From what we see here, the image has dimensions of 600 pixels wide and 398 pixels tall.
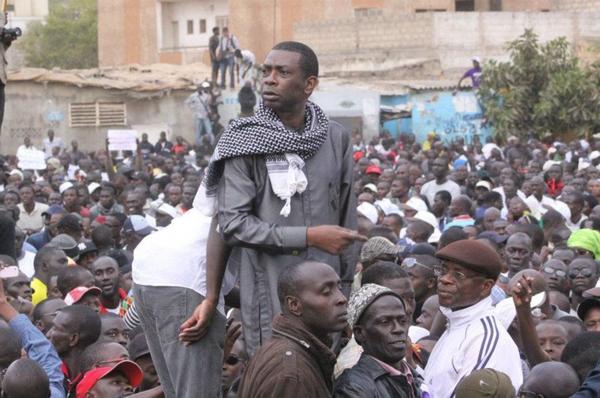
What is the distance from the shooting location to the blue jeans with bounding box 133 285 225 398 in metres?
4.89

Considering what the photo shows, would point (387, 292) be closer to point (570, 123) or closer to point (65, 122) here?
point (570, 123)

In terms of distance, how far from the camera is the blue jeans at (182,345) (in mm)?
4891

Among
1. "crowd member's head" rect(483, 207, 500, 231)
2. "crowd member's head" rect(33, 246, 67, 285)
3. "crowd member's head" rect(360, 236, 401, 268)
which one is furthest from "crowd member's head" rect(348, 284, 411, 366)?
"crowd member's head" rect(483, 207, 500, 231)

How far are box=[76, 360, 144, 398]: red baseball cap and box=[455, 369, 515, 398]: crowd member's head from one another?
1610mm

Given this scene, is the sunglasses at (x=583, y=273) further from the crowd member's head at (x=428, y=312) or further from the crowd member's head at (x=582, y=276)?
the crowd member's head at (x=428, y=312)

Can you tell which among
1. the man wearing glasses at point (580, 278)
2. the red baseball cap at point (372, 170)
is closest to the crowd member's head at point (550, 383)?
the man wearing glasses at point (580, 278)

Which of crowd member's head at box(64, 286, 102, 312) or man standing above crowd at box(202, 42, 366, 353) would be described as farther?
crowd member's head at box(64, 286, 102, 312)

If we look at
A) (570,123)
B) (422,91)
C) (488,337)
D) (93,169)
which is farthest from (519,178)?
(422,91)

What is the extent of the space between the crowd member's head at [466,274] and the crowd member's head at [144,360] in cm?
170

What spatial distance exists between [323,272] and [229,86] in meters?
28.6

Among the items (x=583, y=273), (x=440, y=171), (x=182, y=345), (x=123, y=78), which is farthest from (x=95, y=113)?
(x=182, y=345)

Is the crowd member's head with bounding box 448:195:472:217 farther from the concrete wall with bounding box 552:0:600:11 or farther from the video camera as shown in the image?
the concrete wall with bounding box 552:0:600:11

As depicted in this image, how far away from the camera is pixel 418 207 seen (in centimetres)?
1368

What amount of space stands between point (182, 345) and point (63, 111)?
28.0 meters
